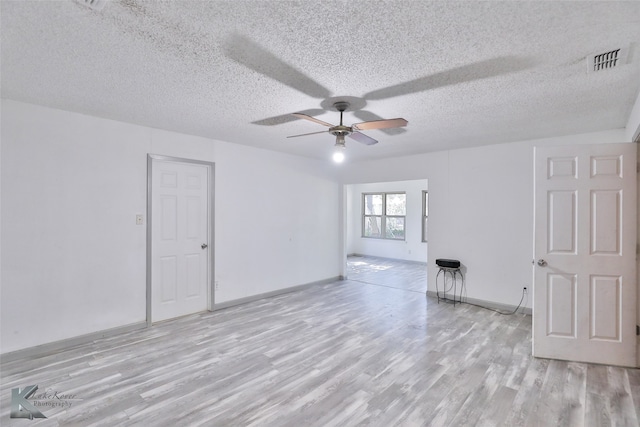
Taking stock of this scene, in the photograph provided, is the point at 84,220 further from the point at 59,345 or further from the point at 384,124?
the point at 384,124

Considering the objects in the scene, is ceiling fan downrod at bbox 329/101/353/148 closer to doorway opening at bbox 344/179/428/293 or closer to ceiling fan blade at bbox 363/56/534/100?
ceiling fan blade at bbox 363/56/534/100

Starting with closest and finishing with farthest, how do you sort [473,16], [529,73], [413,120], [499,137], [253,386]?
[473,16], [529,73], [253,386], [413,120], [499,137]

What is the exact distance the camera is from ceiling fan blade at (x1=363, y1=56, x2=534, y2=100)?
215cm

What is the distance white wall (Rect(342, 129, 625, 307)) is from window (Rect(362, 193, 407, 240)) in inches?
140

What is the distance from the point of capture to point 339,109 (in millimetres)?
2959

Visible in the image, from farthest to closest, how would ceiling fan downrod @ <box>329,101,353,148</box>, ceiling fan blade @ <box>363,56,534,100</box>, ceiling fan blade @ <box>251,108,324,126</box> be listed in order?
ceiling fan blade @ <box>251,108,324,126</box> < ceiling fan downrod @ <box>329,101,353,148</box> < ceiling fan blade @ <box>363,56,534,100</box>

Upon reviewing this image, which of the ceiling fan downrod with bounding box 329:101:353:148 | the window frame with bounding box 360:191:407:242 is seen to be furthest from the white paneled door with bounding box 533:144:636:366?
the window frame with bounding box 360:191:407:242

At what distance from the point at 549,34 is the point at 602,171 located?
1891mm

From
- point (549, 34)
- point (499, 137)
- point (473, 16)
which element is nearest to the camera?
point (473, 16)

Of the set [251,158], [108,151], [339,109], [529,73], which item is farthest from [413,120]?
[108,151]

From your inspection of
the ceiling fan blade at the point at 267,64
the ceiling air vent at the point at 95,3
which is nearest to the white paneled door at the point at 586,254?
the ceiling fan blade at the point at 267,64

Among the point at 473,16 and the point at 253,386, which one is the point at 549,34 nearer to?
the point at 473,16

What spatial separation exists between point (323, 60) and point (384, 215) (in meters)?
7.57

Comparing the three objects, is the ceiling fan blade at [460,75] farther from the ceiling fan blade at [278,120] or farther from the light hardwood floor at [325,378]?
the light hardwood floor at [325,378]
